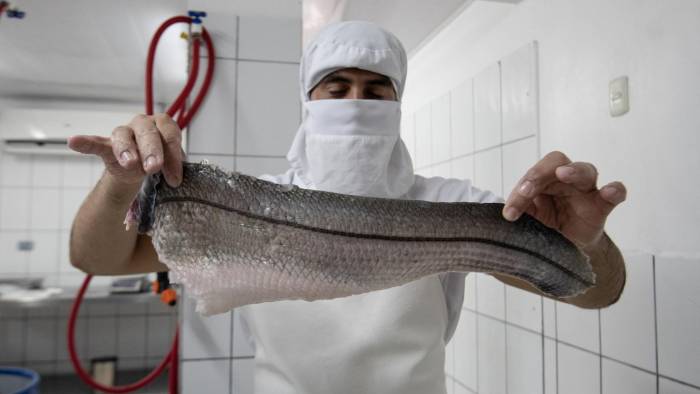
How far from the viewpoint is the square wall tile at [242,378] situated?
1.62m

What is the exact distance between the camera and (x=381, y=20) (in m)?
2.24

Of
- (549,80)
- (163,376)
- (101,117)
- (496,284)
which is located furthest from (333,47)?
(163,376)

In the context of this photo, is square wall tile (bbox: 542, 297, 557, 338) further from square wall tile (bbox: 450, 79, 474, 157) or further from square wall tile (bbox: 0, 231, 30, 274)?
square wall tile (bbox: 0, 231, 30, 274)

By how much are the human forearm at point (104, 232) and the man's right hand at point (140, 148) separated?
0.38 ft

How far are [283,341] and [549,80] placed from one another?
1247 mm

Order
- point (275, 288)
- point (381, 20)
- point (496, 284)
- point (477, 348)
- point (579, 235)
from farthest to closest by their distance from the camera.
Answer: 1. point (381, 20)
2. point (477, 348)
3. point (496, 284)
4. point (579, 235)
5. point (275, 288)

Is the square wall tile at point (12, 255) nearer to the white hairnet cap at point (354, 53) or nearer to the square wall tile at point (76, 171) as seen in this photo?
the square wall tile at point (76, 171)

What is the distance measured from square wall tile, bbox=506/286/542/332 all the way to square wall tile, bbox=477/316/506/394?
0.10m

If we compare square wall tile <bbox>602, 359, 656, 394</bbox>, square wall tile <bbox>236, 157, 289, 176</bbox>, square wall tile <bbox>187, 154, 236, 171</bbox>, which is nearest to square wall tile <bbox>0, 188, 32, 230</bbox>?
square wall tile <bbox>187, 154, 236, 171</bbox>

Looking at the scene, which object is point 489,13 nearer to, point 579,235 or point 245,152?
point 245,152

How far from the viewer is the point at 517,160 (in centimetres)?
176

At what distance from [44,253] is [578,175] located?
16.8ft

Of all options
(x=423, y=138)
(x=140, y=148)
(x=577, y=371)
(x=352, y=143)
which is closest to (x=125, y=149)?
(x=140, y=148)

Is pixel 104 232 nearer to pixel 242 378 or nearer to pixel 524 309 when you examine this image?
pixel 242 378
